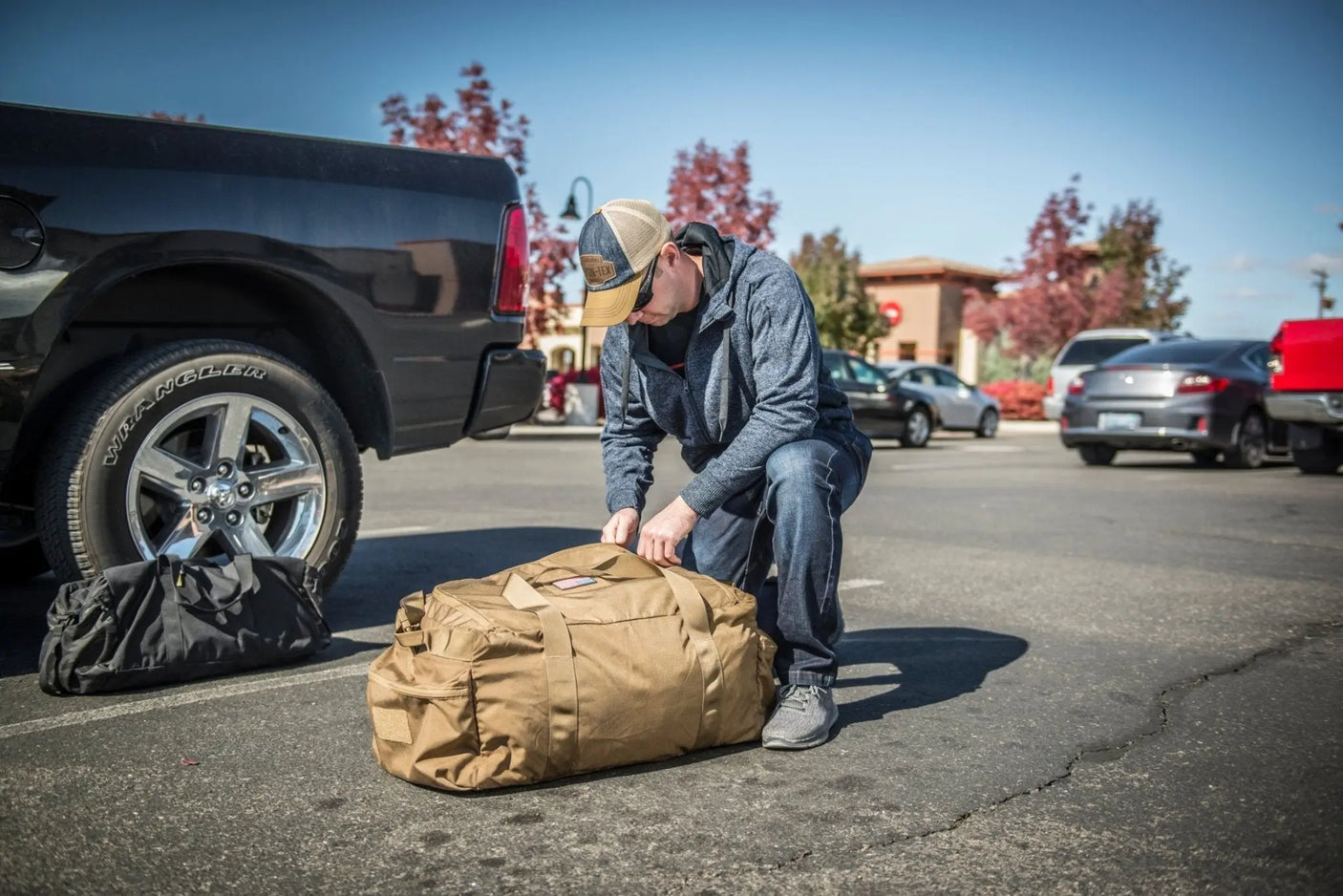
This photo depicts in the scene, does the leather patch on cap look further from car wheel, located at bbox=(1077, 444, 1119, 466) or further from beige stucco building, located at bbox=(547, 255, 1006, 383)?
beige stucco building, located at bbox=(547, 255, 1006, 383)

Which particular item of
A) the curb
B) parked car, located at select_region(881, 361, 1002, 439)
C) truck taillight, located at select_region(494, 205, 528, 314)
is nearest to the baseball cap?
truck taillight, located at select_region(494, 205, 528, 314)

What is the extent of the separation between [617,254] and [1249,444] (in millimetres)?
11667

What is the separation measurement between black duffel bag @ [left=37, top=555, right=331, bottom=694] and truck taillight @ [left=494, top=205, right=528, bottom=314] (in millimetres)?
1368

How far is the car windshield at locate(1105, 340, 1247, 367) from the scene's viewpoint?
13079 millimetres

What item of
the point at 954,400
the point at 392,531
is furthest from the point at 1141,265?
the point at 392,531

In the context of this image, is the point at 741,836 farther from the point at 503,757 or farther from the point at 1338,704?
the point at 1338,704

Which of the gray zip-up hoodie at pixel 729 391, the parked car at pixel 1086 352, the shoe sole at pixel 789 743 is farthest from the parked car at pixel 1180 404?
the shoe sole at pixel 789 743

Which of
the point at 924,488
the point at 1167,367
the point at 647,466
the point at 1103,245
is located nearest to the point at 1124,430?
the point at 1167,367

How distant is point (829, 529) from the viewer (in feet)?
10.2

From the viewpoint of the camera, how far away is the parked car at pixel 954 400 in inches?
881

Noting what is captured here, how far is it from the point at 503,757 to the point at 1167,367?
38.6 ft

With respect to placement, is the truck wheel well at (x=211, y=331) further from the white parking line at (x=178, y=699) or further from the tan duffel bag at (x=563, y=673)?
the tan duffel bag at (x=563, y=673)

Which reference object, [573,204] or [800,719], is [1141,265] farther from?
[800,719]

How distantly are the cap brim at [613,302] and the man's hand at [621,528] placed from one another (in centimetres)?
51
